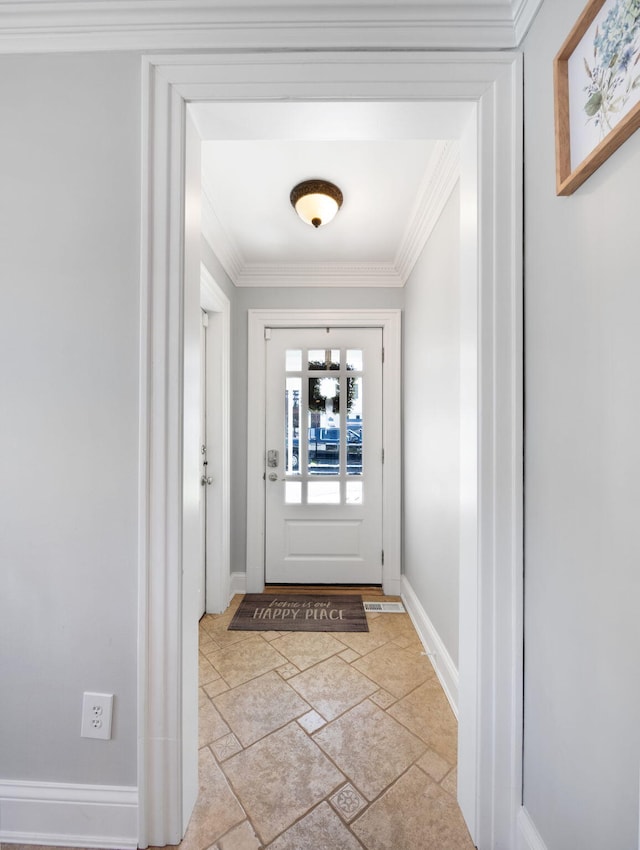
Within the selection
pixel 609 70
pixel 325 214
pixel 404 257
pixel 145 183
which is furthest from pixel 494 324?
pixel 404 257

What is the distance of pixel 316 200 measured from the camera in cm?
180

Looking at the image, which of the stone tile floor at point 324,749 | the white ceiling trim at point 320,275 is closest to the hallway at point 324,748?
the stone tile floor at point 324,749

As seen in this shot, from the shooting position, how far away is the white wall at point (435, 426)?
1.64 m

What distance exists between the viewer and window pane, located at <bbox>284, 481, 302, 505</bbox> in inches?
109

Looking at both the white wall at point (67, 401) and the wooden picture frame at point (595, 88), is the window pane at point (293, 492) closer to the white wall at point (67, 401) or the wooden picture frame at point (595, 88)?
the white wall at point (67, 401)

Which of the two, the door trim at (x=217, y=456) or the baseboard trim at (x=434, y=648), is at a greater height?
the door trim at (x=217, y=456)

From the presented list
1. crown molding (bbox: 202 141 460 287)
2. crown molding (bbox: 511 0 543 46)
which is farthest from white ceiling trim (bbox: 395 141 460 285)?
crown molding (bbox: 511 0 543 46)

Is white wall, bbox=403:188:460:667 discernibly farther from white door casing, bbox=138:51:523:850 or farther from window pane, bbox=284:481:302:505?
window pane, bbox=284:481:302:505

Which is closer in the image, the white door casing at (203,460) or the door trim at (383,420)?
the white door casing at (203,460)

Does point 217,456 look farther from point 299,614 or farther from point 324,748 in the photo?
point 324,748

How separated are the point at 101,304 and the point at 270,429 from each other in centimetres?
177

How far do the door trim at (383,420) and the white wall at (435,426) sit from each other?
0.37ft

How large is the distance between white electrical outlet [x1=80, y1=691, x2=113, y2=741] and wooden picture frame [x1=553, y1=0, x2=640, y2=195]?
174 cm

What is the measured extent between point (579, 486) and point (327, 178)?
1710 mm
